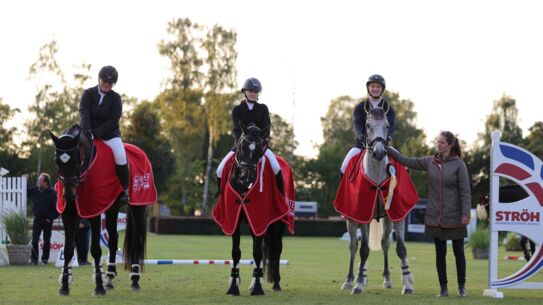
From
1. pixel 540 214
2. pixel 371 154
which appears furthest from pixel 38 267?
pixel 540 214

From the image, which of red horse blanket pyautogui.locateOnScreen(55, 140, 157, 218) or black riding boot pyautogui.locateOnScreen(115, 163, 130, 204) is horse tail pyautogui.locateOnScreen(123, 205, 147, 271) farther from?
red horse blanket pyautogui.locateOnScreen(55, 140, 157, 218)

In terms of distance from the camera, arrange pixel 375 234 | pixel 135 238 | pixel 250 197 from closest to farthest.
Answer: pixel 250 197 < pixel 135 238 < pixel 375 234

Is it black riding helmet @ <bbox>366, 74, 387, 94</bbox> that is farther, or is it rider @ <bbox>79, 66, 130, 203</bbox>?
black riding helmet @ <bbox>366, 74, 387, 94</bbox>

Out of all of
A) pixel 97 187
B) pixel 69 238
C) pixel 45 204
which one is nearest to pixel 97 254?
pixel 69 238

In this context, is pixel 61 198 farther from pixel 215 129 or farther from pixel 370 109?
pixel 215 129

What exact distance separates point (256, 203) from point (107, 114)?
234cm

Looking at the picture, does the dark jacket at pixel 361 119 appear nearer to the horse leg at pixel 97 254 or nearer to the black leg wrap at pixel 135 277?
the black leg wrap at pixel 135 277

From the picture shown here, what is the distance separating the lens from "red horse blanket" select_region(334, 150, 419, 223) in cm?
1282

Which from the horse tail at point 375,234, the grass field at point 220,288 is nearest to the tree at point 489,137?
the grass field at point 220,288

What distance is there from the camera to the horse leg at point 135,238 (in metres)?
13.3

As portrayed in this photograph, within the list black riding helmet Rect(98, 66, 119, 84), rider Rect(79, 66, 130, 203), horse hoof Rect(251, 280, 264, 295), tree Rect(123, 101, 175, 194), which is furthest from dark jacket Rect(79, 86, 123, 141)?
tree Rect(123, 101, 175, 194)

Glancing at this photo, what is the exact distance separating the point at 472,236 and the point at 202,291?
14.2m

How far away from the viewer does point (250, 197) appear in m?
12.1

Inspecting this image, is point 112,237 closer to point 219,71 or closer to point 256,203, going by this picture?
point 256,203
